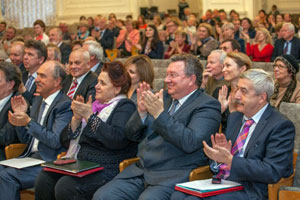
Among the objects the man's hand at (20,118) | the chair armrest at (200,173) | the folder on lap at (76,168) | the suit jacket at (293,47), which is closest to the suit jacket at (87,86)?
the man's hand at (20,118)

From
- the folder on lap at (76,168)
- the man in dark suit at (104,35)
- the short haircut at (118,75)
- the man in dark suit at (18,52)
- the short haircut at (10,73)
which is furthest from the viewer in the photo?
the man in dark suit at (104,35)

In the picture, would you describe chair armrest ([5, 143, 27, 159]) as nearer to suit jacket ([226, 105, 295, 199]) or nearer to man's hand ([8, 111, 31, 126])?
man's hand ([8, 111, 31, 126])

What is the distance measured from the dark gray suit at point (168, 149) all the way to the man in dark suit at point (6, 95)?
4.31 ft

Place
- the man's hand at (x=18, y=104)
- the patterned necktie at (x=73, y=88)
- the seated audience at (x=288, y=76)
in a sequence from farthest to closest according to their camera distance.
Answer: the patterned necktie at (x=73, y=88), the seated audience at (x=288, y=76), the man's hand at (x=18, y=104)

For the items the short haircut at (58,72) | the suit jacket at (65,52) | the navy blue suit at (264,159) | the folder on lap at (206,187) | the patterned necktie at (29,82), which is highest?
the short haircut at (58,72)

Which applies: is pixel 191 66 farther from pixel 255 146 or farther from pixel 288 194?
pixel 288 194

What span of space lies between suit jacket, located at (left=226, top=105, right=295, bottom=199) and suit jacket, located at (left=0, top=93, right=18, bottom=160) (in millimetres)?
2142

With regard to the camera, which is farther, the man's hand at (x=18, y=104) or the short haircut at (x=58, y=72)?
the short haircut at (x=58, y=72)

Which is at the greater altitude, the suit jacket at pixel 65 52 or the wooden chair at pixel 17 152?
the suit jacket at pixel 65 52

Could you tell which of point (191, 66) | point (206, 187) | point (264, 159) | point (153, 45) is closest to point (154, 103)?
point (191, 66)

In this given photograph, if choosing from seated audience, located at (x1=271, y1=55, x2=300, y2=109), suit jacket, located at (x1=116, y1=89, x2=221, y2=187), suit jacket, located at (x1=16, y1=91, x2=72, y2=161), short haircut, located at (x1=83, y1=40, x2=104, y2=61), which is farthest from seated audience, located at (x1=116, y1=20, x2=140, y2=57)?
suit jacket, located at (x1=116, y1=89, x2=221, y2=187)

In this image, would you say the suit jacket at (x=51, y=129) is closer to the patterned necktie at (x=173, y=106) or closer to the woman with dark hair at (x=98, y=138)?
the woman with dark hair at (x=98, y=138)

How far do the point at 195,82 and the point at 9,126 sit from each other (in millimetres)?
1795

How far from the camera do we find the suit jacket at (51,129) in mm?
4039
